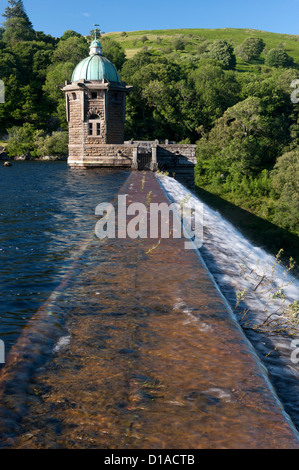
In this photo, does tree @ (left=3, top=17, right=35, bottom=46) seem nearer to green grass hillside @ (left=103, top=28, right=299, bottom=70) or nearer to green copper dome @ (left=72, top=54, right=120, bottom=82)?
green grass hillside @ (left=103, top=28, right=299, bottom=70)

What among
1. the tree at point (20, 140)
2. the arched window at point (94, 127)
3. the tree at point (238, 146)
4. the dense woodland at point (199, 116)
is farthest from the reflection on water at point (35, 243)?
the tree at point (20, 140)

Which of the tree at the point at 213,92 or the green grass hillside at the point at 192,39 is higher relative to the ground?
the green grass hillside at the point at 192,39

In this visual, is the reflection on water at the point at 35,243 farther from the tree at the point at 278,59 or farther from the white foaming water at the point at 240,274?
the tree at the point at 278,59

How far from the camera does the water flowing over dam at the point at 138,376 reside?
2.64m

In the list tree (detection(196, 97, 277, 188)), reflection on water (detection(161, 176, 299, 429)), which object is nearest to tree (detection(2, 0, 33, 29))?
tree (detection(196, 97, 277, 188))

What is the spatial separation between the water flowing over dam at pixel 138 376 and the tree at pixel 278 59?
390 feet

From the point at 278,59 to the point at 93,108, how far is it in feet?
304

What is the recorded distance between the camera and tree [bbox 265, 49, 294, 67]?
4289 inches

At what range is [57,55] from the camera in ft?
250

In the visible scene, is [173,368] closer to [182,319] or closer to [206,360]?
[206,360]

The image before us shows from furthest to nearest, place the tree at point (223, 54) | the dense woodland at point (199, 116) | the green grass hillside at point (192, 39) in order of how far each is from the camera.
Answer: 1. the green grass hillside at point (192, 39)
2. the tree at point (223, 54)
3. the dense woodland at point (199, 116)

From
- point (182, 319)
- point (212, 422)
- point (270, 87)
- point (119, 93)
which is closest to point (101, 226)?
point (182, 319)

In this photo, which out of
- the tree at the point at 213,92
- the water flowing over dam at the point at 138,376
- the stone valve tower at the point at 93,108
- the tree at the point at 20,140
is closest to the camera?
the water flowing over dam at the point at 138,376

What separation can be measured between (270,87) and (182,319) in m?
68.3
